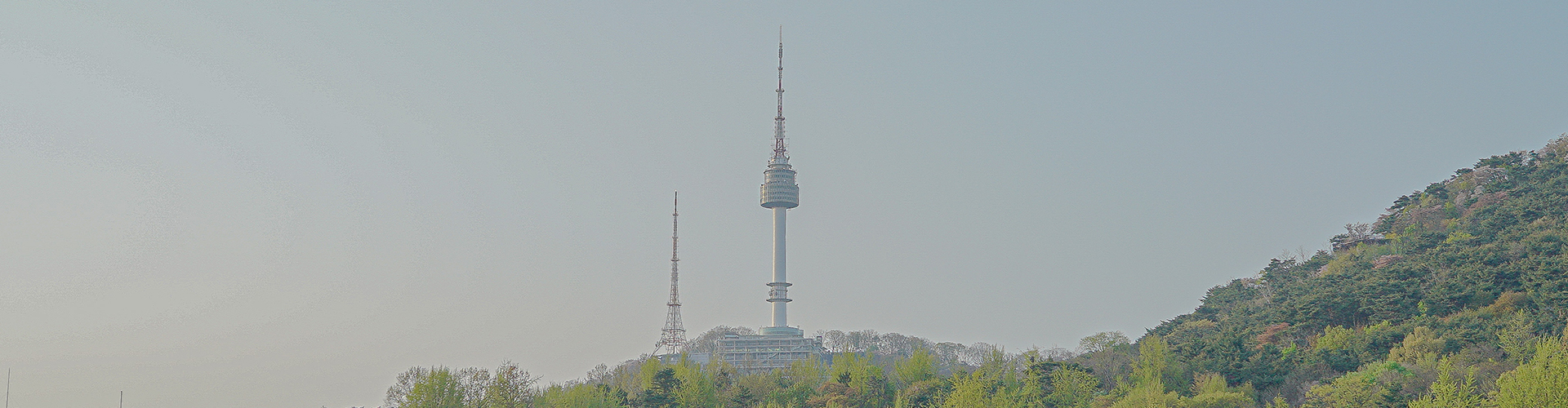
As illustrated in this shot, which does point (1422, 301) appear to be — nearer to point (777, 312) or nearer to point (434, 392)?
point (434, 392)

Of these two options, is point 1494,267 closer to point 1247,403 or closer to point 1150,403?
point 1247,403

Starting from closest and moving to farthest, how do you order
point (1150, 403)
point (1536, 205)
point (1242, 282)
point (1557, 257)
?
point (1150, 403), point (1557, 257), point (1536, 205), point (1242, 282)

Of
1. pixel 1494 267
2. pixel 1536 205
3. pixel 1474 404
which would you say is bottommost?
pixel 1474 404

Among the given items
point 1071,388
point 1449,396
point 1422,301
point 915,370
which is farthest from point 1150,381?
point 1449,396

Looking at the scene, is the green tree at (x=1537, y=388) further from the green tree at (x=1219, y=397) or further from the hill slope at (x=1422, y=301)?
the green tree at (x=1219, y=397)

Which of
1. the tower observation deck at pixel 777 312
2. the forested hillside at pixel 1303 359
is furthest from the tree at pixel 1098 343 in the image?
the tower observation deck at pixel 777 312

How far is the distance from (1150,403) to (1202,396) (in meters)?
2.35

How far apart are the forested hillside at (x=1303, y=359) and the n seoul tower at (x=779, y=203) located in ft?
282

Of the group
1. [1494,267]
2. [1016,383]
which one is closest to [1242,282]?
[1494,267]

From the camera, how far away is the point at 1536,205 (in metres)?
67.4

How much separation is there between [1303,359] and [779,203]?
109812 mm

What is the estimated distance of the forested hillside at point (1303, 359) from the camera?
46.3m

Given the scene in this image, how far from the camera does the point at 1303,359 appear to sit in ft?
172

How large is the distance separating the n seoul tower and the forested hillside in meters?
85.9
